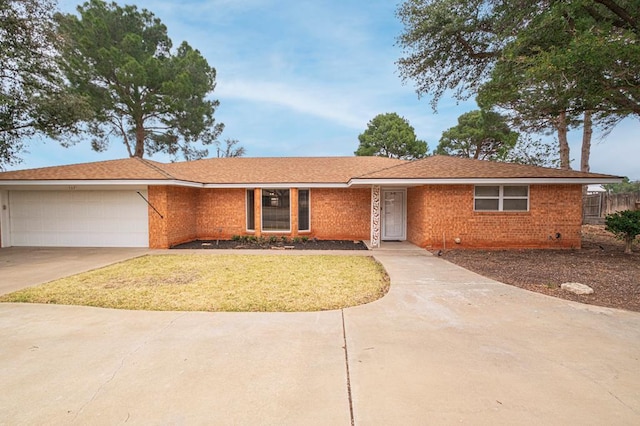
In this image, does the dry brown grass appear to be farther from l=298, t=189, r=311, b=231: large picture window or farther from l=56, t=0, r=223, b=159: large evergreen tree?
l=56, t=0, r=223, b=159: large evergreen tree

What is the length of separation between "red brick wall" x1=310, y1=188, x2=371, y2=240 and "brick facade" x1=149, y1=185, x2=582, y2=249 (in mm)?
44

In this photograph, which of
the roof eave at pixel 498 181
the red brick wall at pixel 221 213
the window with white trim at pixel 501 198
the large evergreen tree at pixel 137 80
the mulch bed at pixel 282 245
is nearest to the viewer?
the roof eave at pixel 498 181

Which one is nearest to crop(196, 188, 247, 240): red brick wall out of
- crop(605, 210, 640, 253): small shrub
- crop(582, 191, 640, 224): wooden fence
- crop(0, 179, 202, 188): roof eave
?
crop(0, 179, 202, 188): roof eave

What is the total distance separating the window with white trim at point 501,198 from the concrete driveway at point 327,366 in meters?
6.45

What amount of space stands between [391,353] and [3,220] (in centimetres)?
1552

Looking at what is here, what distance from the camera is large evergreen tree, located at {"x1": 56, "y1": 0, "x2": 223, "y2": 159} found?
16.6 metres

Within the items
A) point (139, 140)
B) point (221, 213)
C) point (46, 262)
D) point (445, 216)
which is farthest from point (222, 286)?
point (139, 140)

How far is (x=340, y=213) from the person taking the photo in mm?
12977

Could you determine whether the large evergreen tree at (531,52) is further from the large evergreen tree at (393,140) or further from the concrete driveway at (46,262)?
the large evergreen tree at (393,140)

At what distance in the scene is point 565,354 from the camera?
3215mm

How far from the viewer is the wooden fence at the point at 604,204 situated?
1802 cm

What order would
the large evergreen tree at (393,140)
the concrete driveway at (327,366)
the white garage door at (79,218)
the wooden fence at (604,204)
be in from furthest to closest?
the large evergreen tree at (393,140), the wooden fence at (604,204), the white garage door at (79,218), the concrete driveway at (327,366)

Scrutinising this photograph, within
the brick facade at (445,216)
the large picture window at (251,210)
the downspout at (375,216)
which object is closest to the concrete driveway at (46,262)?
the brick facade at (445,216)

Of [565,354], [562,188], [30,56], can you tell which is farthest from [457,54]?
[30,56]
